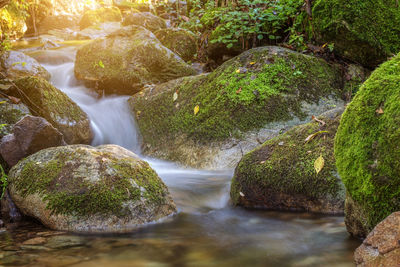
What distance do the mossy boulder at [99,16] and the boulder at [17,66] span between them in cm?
1132

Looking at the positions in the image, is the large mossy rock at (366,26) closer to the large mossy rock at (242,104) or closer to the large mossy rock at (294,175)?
the large mossy rock at (242,104)

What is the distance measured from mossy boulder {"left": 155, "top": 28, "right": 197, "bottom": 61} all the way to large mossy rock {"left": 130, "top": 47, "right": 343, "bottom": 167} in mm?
3632

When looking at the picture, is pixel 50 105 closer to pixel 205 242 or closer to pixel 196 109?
pixel 196 109

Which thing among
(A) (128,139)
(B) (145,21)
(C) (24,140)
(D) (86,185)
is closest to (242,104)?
(A) (128,139)

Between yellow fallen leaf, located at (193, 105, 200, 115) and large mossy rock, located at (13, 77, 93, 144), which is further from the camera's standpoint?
yellow fallen leaf, located at (193, 105, 200, 115)

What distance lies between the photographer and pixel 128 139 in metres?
7.26

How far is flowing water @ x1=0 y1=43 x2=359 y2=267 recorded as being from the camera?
2.50 meters

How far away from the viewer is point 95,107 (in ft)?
26.6

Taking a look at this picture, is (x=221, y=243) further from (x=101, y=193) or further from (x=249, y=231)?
(x=101, y=193)

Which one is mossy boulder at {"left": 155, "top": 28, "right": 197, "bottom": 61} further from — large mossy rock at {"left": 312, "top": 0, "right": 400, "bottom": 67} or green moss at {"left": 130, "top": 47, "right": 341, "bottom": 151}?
large mossy rock at {"left": 312, "top": 0, "right": 400, "bottom": 67}

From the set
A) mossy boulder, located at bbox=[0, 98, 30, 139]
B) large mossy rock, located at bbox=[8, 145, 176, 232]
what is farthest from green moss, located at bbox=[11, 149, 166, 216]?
mossy boulder, located at bbox=[0, 98, 30, 139]

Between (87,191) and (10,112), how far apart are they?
318 cm

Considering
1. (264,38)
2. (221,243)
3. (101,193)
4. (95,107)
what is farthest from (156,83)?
(221,243)

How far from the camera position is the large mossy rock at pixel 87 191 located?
3229mm
